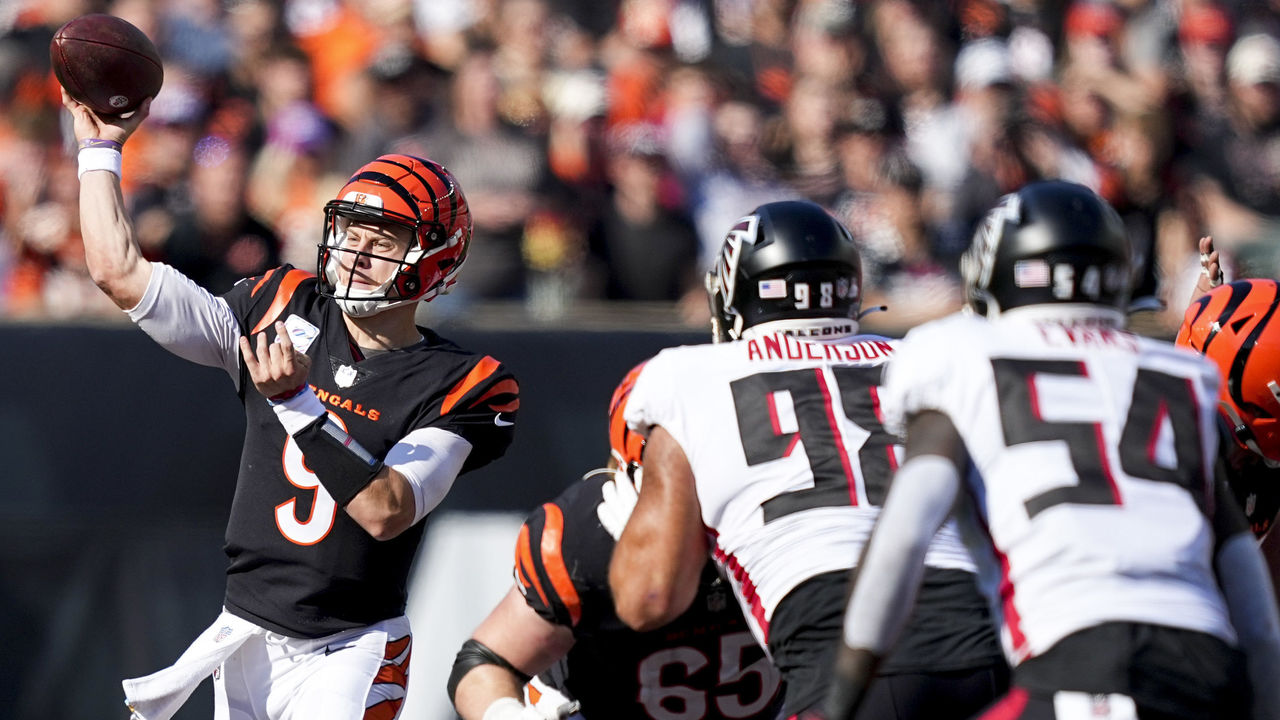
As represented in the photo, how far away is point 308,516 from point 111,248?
0.83 metres

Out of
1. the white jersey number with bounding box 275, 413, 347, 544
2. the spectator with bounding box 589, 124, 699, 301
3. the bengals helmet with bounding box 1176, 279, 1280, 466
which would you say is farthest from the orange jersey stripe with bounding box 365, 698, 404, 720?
the spectator with bounding box 589, 124, 699, 301

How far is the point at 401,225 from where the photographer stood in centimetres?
427

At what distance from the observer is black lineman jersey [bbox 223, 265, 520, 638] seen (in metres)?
3.93

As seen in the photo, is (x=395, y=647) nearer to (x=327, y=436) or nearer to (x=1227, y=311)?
(x=327, y=436)

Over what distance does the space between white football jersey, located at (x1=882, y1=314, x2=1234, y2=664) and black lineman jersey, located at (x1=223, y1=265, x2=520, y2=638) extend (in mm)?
1536

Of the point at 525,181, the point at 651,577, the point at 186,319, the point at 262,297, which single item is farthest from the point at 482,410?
the point at 525,181

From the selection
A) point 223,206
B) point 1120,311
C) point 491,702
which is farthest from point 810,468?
point 223,206

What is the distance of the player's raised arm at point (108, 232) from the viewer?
3.75 meters

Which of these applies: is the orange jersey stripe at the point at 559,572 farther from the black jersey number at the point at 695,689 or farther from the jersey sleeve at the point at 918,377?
the jersey sleeve at the point at 918,377

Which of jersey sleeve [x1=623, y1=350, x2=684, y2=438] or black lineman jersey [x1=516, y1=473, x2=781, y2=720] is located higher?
jersey sleeve [x1=623, y1=350, x2=684, y2=438]

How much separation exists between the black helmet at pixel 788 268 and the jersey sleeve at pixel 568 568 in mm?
614

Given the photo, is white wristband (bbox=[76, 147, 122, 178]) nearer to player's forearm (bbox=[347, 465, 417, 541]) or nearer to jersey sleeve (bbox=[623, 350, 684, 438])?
player's forearm (bbox=[347, 465, 417, 541])

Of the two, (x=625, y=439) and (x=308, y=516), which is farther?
(x=308, y=516)

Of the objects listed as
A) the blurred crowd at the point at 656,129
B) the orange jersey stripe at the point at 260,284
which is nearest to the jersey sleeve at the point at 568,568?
the orange jersey stripe at the point at 260,284
